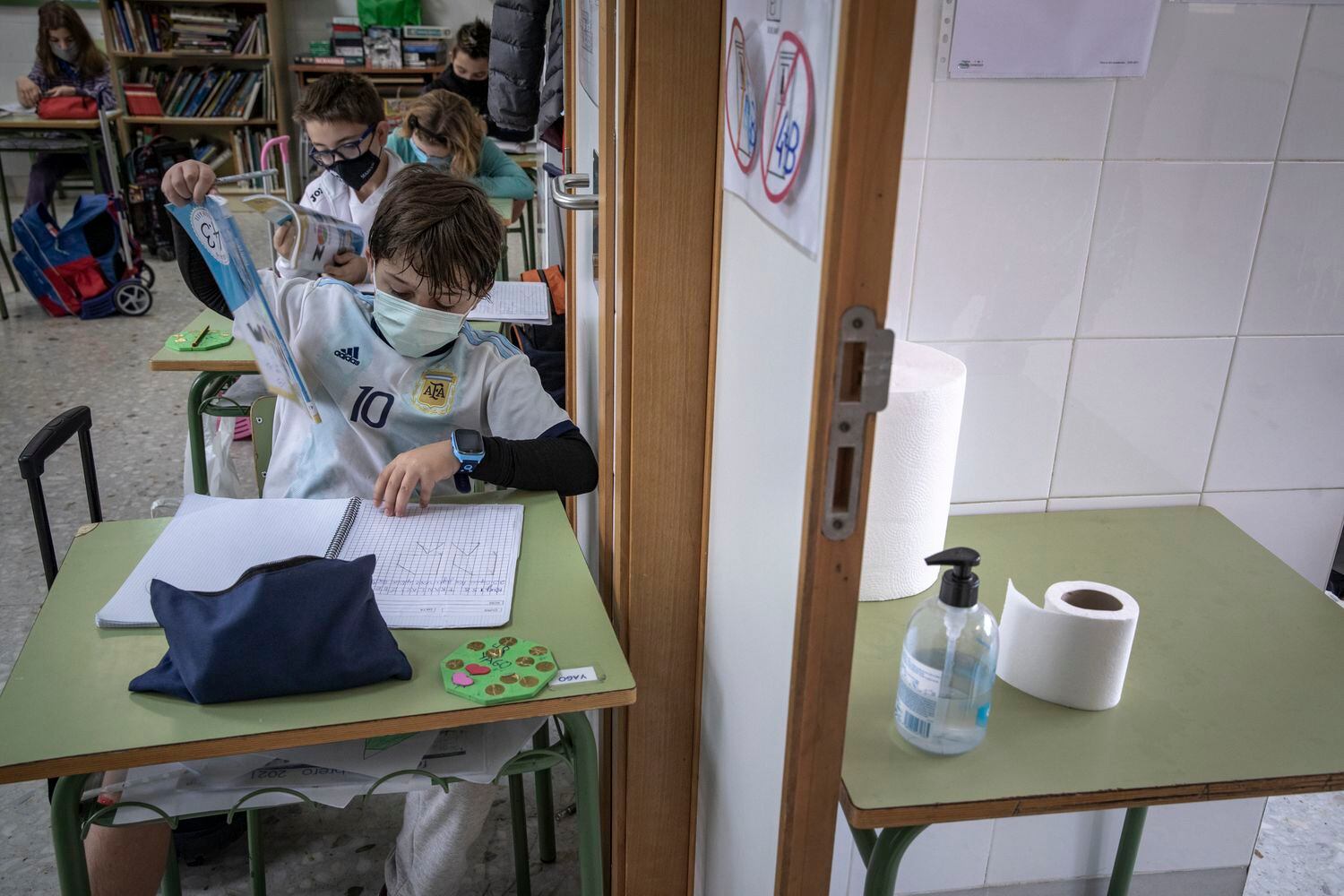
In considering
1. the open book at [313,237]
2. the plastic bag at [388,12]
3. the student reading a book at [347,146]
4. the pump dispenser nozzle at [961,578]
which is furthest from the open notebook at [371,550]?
the plastic bag at [388,12]

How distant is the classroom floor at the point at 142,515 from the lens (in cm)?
179

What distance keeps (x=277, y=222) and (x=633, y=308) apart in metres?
1.01

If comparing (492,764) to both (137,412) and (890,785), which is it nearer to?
(890,785)

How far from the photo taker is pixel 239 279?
131 centimetres

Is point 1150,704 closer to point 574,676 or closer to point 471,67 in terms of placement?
point 574,676

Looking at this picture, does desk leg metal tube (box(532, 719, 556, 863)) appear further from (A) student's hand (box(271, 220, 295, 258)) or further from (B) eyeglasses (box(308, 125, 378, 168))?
(B) eyeglasses (box(308, 125, 378, 168))

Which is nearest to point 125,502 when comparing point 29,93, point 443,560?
point 443,560

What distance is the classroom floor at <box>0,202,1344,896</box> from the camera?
1.79 meters

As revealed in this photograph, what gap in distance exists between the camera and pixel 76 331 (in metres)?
4.69

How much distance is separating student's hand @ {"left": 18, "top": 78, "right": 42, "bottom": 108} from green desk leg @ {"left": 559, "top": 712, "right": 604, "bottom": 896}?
5.92 meters

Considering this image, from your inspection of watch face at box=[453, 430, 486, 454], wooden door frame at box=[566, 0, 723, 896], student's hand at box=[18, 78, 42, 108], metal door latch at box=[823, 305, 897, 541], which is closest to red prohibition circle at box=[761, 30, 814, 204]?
metal door latch at box=[823, 305, 897, 541]

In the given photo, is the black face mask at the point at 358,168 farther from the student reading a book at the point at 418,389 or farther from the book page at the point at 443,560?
the book page at the point at 443,560

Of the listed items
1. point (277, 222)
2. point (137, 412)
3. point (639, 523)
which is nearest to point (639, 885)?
point (639, 523)

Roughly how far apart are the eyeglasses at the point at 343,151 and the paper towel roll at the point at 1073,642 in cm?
226
